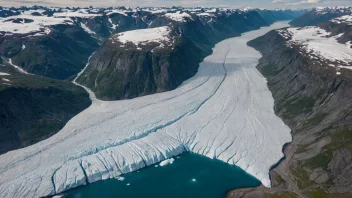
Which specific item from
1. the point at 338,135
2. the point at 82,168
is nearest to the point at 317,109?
the point at 338,135

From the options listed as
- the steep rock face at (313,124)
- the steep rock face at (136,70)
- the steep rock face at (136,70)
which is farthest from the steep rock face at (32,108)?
the steep rock face at (313,124)

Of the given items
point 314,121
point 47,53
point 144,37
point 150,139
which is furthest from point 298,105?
point 47,53

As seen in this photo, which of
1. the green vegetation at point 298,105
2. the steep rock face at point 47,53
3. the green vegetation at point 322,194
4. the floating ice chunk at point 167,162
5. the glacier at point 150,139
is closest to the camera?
the green vegetation at point 322,194

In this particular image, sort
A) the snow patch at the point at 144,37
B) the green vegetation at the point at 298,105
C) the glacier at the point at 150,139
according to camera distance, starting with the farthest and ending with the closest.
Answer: the snow patch at the point at 144,37
the green vegetation at the point at 298,105
the glacier at the point at 150,139

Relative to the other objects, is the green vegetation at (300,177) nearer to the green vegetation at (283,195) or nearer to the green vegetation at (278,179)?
the green vegetation at (278,179)

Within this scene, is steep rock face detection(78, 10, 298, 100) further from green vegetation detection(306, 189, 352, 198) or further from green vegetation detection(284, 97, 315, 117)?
green vegetation detection(306, 189, 352, 198)

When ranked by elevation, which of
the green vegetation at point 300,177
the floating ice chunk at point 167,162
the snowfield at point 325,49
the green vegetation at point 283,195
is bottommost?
the floating ice chunk at point 167,162
